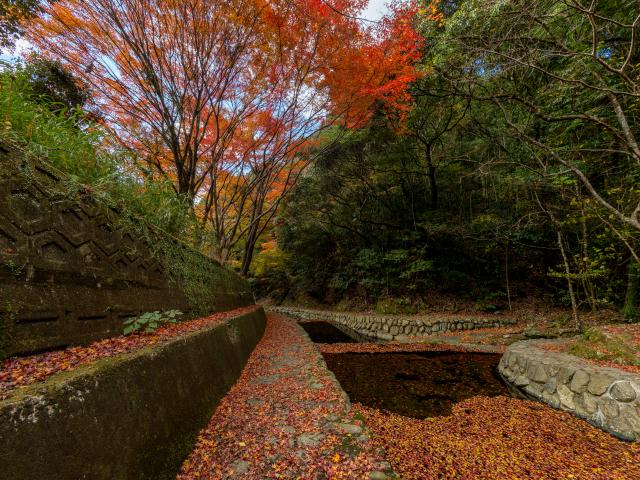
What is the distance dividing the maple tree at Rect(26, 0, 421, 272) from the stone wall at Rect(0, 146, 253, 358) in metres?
2.99

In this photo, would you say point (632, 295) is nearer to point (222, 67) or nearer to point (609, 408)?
point (609, 408)

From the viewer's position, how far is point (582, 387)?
381cm

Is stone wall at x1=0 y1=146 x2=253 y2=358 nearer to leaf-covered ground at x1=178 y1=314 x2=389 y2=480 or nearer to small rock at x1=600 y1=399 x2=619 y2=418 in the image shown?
leaf-covered ground at x1=178 y1=314 x2=389 y2=480

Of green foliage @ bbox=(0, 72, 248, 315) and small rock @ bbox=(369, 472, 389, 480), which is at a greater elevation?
green foliage @ bbox=(0, 72, 248, 315)

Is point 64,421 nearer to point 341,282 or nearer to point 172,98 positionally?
point 172,98

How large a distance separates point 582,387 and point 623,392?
1.63ft

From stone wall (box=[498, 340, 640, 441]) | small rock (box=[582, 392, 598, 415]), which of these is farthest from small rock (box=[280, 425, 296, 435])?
small rock (box=[582, 392, 598, 415])

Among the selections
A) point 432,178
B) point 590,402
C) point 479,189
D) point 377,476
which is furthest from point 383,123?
point 377,476

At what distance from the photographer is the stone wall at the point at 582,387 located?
10.7 ft

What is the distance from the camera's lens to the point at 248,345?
17.1ft

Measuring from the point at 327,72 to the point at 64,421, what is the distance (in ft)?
27.3

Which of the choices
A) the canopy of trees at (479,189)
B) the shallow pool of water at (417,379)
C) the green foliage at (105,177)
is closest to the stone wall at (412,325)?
the canopy of trees at (479,189)

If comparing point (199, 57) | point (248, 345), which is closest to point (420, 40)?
point (199, 57)

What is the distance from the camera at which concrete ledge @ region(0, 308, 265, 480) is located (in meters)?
1.01
